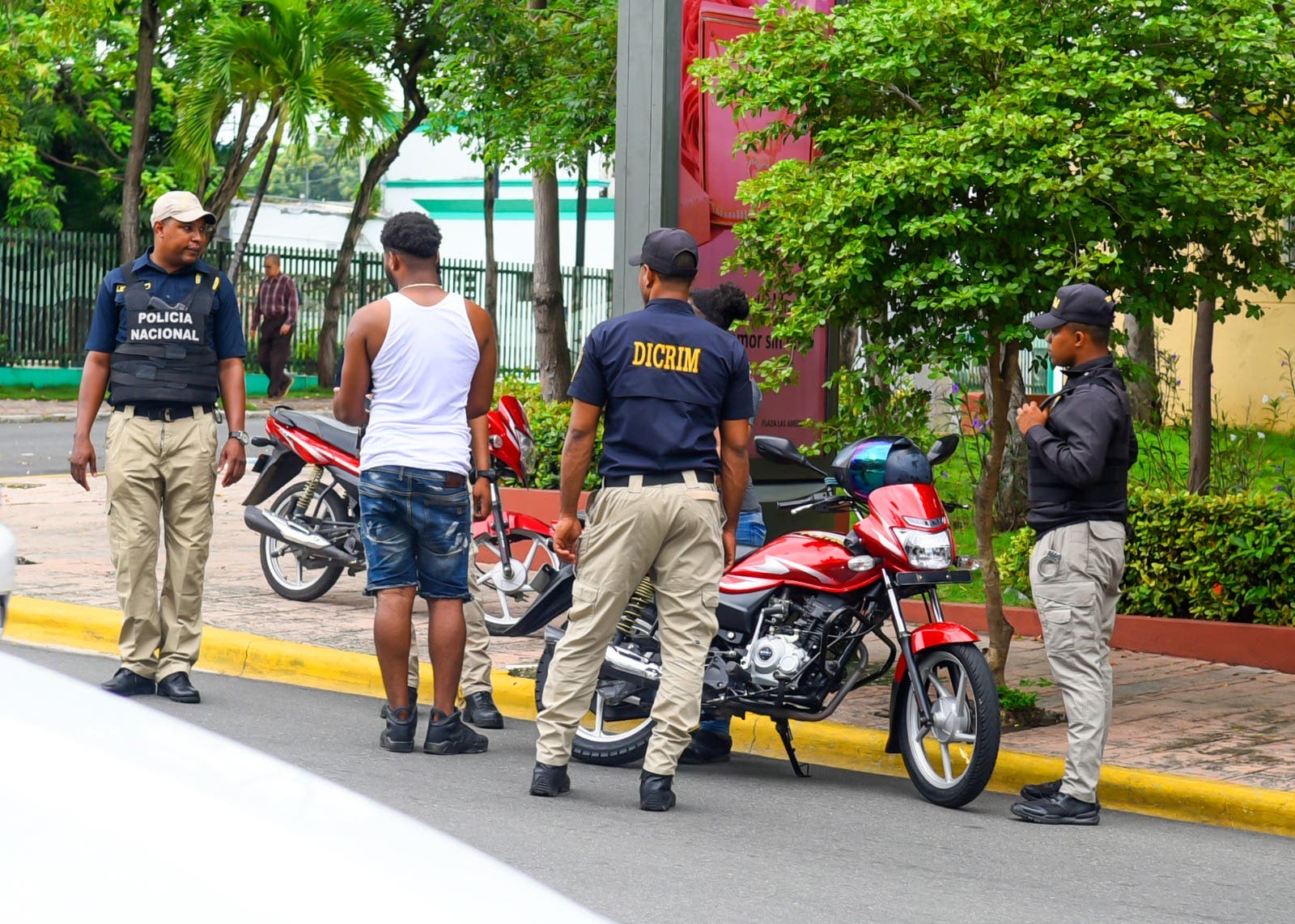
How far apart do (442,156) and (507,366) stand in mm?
34228

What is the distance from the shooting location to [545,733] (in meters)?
5.87

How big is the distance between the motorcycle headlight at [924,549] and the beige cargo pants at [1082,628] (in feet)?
1.25

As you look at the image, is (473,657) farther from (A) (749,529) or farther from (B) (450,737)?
(A) (749,529)

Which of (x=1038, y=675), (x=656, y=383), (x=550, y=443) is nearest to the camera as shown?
(x=656, y=383)

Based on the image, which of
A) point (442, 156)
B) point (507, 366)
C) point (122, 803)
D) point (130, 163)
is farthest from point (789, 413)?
point (442, 156)

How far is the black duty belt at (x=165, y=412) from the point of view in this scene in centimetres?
702

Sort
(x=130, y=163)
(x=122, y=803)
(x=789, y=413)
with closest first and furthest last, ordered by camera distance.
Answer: (x=122, y=803), (x=789, y=413), (x=130, y=163)

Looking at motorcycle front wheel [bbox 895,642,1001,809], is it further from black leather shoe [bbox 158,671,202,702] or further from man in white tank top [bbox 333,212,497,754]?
black leather shoe [bbox 158,671,202,702]

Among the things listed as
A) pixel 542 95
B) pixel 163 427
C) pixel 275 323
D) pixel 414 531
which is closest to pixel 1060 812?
pixel 414 531

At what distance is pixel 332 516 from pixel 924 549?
4596 millimetres

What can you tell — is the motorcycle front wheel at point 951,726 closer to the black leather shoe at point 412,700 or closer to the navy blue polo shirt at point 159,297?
the black leather shoe at point 412,700

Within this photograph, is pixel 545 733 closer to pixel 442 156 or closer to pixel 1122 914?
pixel 1122 914

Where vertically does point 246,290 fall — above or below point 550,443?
above

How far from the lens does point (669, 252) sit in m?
5.77
